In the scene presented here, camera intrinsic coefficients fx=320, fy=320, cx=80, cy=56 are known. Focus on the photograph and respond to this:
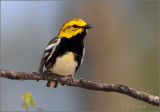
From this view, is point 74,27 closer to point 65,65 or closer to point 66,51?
→ point 66,51

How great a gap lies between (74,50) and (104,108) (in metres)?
2.42

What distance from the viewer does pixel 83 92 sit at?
7.68 m

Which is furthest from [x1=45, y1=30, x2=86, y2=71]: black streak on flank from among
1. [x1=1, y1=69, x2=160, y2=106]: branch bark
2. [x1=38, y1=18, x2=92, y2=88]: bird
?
[x1=1, y1=69, x2=160, y2=106]: branch bark

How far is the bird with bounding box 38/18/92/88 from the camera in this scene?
485 cm

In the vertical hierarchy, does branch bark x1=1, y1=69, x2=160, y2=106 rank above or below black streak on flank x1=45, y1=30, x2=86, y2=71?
below

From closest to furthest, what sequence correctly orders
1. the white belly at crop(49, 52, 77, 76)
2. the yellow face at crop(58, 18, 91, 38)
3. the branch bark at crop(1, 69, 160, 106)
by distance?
the branch bark at crop(1, 69, 160, 106), the white belly at crop(49, 52, 77, 76), the yellow face at crop(58, 18, 91, 38)

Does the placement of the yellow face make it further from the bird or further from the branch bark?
the branch bark

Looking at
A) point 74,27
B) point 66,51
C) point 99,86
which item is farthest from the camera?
point 74,27

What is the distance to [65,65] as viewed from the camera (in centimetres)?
487

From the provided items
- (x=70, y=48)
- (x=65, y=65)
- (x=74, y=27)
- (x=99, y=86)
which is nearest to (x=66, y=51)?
(x=70, y=48)

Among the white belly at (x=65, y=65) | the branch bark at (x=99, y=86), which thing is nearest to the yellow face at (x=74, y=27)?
the white belly at (x=65, y=65)

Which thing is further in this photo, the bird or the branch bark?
the bird

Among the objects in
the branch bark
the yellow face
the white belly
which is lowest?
the branch bark

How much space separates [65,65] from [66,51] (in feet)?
0.70
